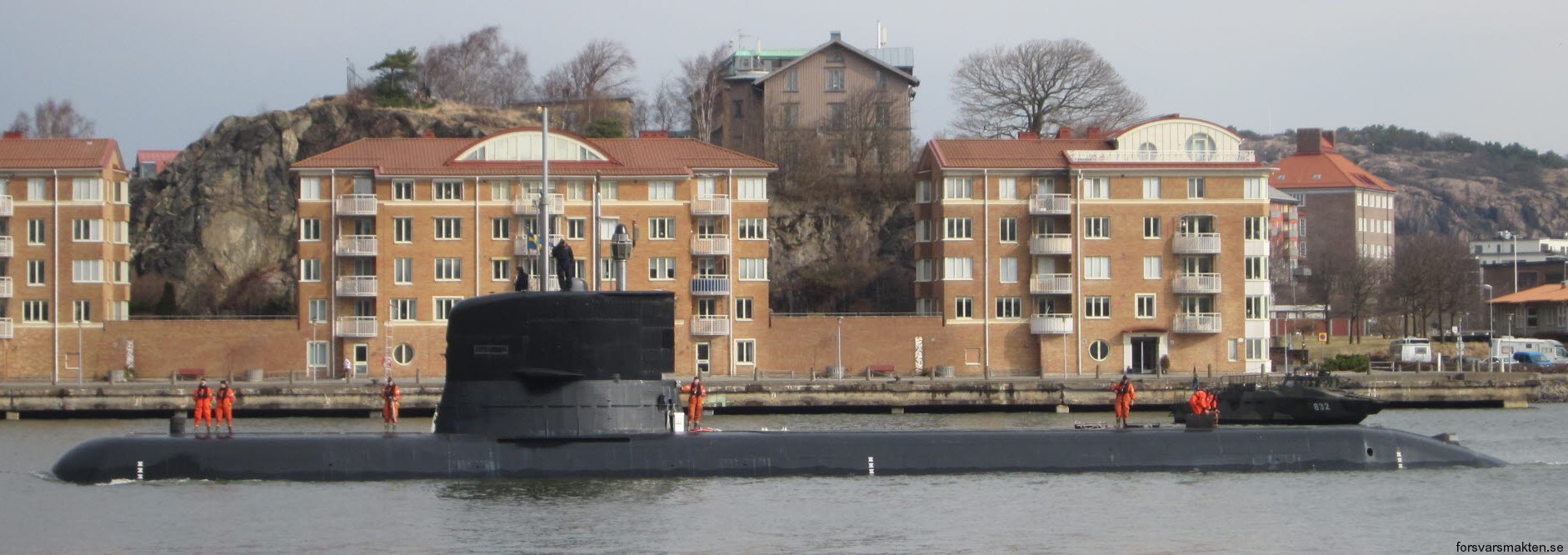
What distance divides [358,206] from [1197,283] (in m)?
33.6

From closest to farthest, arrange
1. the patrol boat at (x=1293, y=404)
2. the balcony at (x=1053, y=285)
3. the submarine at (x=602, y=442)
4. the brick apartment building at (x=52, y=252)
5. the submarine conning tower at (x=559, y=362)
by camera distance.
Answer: the submarine conning tower at (x=559, y=362), the submarine at (x=602, y=442), the patrol boat at (x=1293, y=404), the brick apartment building at (x=52, y=252), the balcony at (x=1053, y=285)

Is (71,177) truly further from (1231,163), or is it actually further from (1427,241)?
(1427,241)

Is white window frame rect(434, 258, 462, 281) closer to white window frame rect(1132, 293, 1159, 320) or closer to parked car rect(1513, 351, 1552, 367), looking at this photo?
white window frame rect(1132, 293, 1159, 320)

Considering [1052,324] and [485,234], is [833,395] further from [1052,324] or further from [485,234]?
[485,234]

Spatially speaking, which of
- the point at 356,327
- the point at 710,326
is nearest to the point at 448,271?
the point at 356,327

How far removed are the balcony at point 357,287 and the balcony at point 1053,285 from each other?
86.3 ft

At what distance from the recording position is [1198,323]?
7181 centimetres

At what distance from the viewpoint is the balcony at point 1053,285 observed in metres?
72.1

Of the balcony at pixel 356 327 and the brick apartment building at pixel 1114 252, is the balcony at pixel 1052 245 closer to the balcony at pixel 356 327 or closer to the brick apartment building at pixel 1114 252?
the brick apartment building at pixel 1114 252

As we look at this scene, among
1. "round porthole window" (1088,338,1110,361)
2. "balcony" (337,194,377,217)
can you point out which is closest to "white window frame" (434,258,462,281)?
"balcony" (337,194,377,217)

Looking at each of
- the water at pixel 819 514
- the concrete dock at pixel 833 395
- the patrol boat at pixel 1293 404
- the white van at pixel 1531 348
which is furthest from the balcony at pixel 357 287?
the white van at pixel 1531 348

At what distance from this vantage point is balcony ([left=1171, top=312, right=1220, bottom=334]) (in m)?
71.8

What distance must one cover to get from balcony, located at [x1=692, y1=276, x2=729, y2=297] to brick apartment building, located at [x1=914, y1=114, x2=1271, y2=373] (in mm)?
9056

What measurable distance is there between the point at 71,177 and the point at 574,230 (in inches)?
793
